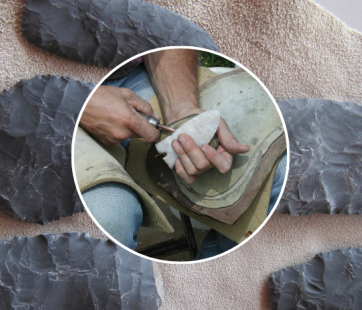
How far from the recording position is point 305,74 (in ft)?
2.35

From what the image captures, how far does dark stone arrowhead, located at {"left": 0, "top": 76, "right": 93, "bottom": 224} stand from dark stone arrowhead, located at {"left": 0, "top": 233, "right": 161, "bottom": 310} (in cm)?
8

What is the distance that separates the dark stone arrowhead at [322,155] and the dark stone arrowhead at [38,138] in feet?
1.29

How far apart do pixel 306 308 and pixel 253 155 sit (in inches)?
19.0

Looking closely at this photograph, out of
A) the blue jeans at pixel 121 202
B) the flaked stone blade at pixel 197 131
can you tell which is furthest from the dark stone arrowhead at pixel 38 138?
the flaked stone blade at pixel 197 131

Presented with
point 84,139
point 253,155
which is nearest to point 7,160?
point 84,139

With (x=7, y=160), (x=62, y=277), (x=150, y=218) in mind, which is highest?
(x=150, y=218)

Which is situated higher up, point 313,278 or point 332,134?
point 332,134

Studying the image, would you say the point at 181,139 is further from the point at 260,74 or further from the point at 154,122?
the point at 260,74

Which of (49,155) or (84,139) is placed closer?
(84,139)

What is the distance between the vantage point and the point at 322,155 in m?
0.67

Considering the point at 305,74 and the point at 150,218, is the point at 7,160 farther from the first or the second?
the point at 305,74

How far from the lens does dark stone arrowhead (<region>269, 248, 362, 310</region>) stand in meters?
0.69

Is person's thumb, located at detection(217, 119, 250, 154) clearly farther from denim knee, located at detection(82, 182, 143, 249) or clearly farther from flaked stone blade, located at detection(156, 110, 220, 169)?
denim knee, located at detection(82, 182, 143, 249)

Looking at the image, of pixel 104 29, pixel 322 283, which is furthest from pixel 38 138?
pixel 322 283
